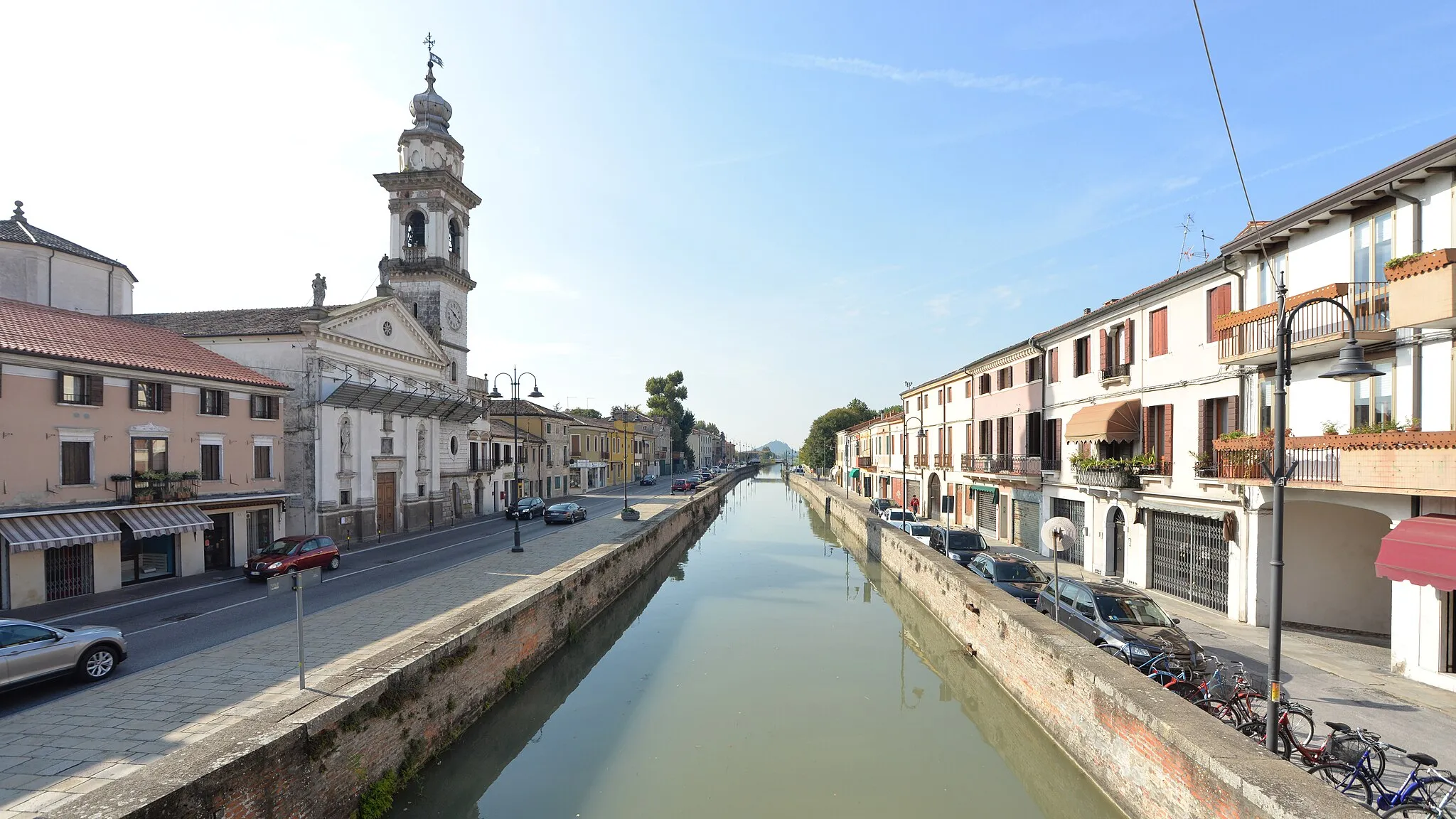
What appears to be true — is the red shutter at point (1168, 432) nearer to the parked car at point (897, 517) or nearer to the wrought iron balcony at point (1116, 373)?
the wrought iron balcony at point (1116, 373)

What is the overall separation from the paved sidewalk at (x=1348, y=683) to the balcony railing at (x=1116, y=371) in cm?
724

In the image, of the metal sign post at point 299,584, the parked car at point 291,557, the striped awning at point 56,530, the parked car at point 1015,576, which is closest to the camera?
the metal sign post at point 299,584

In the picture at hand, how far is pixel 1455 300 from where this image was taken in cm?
977

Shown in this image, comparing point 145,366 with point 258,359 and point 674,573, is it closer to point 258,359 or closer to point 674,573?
point 258,359

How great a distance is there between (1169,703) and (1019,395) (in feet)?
67.6

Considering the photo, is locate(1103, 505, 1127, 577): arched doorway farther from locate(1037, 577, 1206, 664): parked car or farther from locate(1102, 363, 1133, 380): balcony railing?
locate(1037, 577, 1206, 664): parked car

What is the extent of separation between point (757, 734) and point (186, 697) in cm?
873

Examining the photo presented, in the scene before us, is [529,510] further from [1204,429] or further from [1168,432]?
[1204,429]

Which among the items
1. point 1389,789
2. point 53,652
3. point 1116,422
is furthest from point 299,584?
point 1116,422

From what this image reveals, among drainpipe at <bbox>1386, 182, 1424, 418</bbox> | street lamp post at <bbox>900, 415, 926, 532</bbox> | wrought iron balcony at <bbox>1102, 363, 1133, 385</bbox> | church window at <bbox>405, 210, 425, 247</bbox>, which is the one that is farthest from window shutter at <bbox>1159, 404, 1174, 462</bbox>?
church window at <bbox>405, 210, 425, 247</bbox>

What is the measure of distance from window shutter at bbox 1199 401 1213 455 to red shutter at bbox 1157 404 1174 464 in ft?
3.73

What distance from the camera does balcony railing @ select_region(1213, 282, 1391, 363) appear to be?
11516 millimetres

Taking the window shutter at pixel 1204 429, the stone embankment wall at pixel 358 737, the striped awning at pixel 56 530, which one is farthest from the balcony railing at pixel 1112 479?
the striped awning at pixel 56 530

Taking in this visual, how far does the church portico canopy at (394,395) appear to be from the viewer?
2703 centimetres
